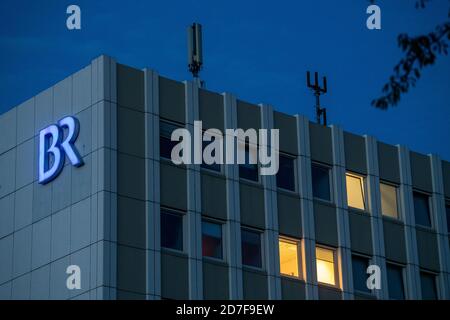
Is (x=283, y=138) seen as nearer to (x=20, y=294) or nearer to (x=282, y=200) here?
(x=282, y=200)

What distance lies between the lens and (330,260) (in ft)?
171

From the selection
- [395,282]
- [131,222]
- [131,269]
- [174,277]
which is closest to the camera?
[131,269]

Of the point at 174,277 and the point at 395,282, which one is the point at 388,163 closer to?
the point at 395,282

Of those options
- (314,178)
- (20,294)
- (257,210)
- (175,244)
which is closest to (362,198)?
(314,178)

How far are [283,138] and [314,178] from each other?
2413 mm

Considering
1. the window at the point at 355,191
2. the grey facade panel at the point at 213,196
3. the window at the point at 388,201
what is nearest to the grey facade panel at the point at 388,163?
the window at the point at 388,201

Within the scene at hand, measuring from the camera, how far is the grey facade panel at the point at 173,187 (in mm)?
47031

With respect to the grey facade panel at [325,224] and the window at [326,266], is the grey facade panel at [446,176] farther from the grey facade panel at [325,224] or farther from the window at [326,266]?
the window at [326,266]

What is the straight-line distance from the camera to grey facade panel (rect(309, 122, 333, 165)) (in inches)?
2100

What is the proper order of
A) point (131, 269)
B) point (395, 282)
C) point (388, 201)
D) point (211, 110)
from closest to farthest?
point (131, 269), point (211, 110), point (395, 282), point (388, 201)

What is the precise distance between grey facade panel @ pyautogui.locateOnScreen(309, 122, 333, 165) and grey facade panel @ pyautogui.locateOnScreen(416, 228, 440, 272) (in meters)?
5.87

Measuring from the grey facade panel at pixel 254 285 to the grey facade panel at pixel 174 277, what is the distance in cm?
295

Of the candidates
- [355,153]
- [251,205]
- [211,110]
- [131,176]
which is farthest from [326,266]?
[131,176]

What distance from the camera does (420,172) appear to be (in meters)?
57.5
